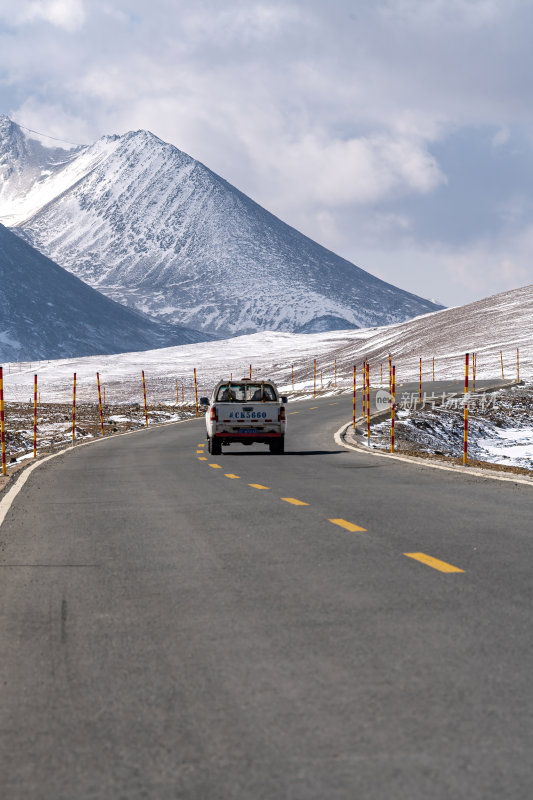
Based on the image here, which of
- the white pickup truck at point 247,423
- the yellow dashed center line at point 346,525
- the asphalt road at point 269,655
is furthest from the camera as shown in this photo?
the white pickup truck at point 247,423

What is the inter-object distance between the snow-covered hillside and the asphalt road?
188 ft

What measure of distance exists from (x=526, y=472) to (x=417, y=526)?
375 inches

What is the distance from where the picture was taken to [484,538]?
921 cm

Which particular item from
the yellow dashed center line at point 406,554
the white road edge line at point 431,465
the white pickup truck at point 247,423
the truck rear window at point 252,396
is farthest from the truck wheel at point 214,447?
the yellow dashed center line at point 406,554

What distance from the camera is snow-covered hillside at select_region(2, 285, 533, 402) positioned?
83.2 m

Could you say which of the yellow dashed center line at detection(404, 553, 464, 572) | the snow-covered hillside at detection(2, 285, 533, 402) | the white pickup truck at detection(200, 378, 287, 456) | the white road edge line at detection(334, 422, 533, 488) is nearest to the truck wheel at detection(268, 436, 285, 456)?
the white pickup truck at detection(200, 378, 287, 456)

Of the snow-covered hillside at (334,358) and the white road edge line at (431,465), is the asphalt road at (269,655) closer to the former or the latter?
the white road edge line at (431,465)

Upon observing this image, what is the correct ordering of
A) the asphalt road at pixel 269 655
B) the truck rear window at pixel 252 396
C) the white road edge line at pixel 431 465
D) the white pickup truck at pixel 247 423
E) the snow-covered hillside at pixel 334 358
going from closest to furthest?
the asphalt road at pixel 269 655
the white road edge line at pixel 431 465
the white pickup truck at pixel 247 423
the truck rear window at pixel 252 396
the snow-covered hillside at pixel 334 358

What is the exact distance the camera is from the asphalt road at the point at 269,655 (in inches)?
146

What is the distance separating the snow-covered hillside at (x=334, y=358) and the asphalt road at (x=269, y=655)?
57245 millimetres

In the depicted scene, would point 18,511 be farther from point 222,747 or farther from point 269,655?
point 222,747

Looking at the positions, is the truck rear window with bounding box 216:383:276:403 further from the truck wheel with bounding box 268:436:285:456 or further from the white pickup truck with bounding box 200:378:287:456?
the truck wheel with bounding box 268:436:285:456

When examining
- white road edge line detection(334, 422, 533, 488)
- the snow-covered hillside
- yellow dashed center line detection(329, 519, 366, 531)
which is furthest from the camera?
the snow-covered hillside

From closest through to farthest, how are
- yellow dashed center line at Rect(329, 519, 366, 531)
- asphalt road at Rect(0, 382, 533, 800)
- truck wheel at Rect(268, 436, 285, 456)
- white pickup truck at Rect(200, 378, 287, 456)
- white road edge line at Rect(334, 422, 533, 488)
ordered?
asphalt road at Rect(0, 382, 533, 800) < yellow dashed center line at Rect(329, 519, 366, 531) < white road edge line at Rect(334, 422, 533, 488) < white pickup truck at Rect(200, 378, 287, 456) < truck wheel at Rect(268, 436, 285, 456)
